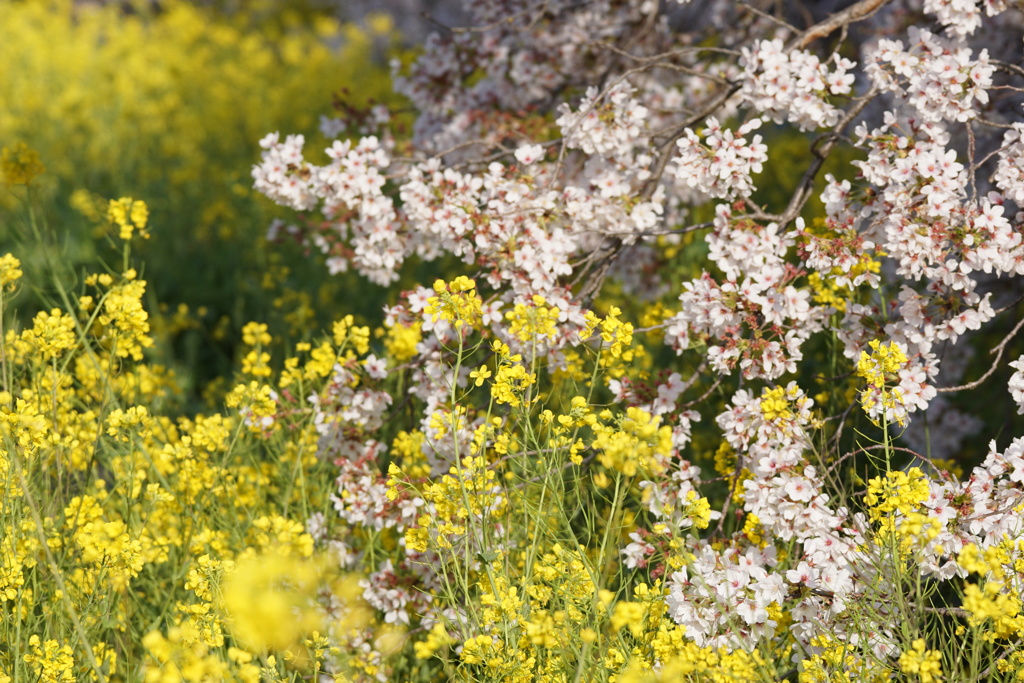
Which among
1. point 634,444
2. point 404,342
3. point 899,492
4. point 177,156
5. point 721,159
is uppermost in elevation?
point 721,159

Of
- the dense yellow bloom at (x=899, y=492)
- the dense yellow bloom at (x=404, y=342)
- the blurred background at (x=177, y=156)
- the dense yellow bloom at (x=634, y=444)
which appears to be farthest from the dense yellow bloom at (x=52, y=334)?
the dense yellow bloom at (x=899, y=492)

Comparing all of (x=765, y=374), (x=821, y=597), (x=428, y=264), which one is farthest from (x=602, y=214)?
(x=428, y=264)

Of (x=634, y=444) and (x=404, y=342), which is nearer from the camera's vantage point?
(x=634, y=444)

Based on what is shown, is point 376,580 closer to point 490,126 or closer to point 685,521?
point 685,521

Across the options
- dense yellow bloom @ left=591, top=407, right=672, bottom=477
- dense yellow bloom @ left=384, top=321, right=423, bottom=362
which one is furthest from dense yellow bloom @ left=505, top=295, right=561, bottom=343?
dense yellow bloom @ left=384, top=321, right=423, bottom=362

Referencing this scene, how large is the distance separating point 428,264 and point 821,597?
13.0 feet

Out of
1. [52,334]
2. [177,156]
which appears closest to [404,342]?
[52,334]

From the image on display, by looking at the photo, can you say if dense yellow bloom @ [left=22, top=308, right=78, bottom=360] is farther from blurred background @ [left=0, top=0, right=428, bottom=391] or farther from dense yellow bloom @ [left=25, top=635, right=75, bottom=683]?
dense yellow bloom @ [left=25, top=635, right=75, bottom=683]

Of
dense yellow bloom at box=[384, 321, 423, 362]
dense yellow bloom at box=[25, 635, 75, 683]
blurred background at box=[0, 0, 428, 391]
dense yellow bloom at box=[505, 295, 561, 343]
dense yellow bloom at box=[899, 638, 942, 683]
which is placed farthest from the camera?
blurred background at box=[0, 0, 428, 391]

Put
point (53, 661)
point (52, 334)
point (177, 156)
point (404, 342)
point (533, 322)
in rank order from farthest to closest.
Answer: point (177, 156)
point (404, 342)
point (52, 334)
point (533, 322)
point (53, 661)

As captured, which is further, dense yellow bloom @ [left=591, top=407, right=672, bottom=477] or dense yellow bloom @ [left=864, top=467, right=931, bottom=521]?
dense yellow bloom @ [left=864, top=467, right=931, bottom=521]

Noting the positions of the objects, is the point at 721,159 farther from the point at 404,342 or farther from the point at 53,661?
the point at 53,661

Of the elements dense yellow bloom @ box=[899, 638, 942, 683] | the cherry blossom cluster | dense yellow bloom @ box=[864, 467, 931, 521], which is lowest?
dense yellow bloom @ box=[899, 638, 942, 683]

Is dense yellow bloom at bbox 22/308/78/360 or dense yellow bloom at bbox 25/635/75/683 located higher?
dense yellow bloom at bbox 22/308/78/360
